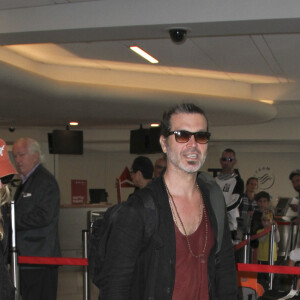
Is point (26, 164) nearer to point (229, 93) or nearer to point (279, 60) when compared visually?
point (279, 60)

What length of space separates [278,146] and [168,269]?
1989 cm

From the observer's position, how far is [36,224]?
460 cm

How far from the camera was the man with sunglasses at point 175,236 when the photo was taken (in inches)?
91.3

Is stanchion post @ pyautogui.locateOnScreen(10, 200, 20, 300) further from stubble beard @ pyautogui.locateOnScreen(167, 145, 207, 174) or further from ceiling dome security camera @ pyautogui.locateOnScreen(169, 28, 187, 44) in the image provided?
ceiling dome security camera @ pyautogui.locateOnScreen(169, 28, 187, 44)

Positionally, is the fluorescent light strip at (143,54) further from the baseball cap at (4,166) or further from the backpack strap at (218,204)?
the baseball cap at (4,166)

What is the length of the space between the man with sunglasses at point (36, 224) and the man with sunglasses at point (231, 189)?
271cm

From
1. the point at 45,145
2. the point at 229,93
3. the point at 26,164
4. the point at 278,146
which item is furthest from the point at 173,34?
the point at 278,146

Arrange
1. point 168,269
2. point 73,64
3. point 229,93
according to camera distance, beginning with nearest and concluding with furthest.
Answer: point 168,269, point 73,64, point 229,93

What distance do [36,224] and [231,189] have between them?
3134 mm

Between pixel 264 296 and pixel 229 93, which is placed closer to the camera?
pixel 264 296

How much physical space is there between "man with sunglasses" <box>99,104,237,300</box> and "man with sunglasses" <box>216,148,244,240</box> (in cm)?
437

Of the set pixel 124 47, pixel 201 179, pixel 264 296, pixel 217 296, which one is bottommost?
pixel 264 296

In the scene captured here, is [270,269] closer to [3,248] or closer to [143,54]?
[3,248]

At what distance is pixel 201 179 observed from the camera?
2.71 m
